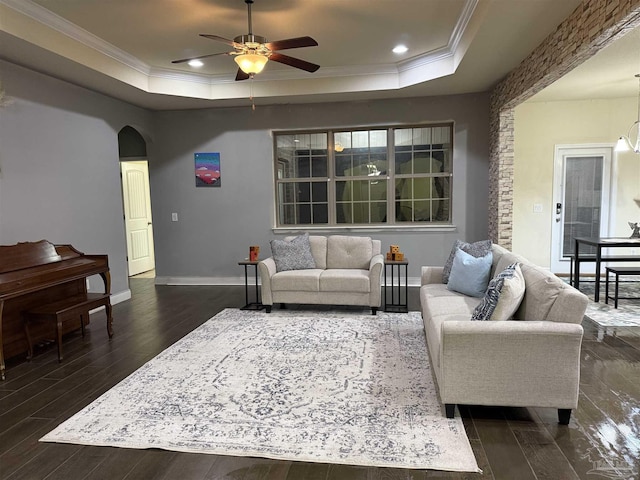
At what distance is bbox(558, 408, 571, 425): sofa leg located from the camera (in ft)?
7.78

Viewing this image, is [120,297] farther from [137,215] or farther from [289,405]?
[289,405]

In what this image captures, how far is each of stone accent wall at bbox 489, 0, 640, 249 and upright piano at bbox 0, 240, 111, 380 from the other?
180 inches

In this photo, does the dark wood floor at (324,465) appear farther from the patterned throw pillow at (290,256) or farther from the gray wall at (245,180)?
the gray wall at (245,180)

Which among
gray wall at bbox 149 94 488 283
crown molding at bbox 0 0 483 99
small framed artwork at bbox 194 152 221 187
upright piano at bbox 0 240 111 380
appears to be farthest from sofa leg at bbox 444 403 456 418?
small framed artwork at bbox 194 152 221 187

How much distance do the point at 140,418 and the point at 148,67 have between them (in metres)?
4.37

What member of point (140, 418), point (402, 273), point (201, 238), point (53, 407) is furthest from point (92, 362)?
point (402, 273)

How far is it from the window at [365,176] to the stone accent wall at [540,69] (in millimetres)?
771

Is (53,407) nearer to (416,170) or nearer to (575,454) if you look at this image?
(575,454)

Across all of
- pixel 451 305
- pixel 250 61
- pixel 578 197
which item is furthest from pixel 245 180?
pixel 578 197

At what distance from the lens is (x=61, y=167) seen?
15.3ft

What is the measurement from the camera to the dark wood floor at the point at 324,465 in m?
2.02

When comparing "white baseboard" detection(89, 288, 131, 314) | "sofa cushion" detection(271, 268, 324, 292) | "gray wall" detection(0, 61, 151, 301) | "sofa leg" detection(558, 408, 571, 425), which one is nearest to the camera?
"sofa leg" detection(558, 408, 571, 425)

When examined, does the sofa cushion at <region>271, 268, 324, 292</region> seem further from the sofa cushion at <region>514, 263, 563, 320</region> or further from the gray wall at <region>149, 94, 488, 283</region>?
the sofa cushion at <region>514, 263, 563, 320</region>

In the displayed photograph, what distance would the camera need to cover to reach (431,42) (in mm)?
4613
